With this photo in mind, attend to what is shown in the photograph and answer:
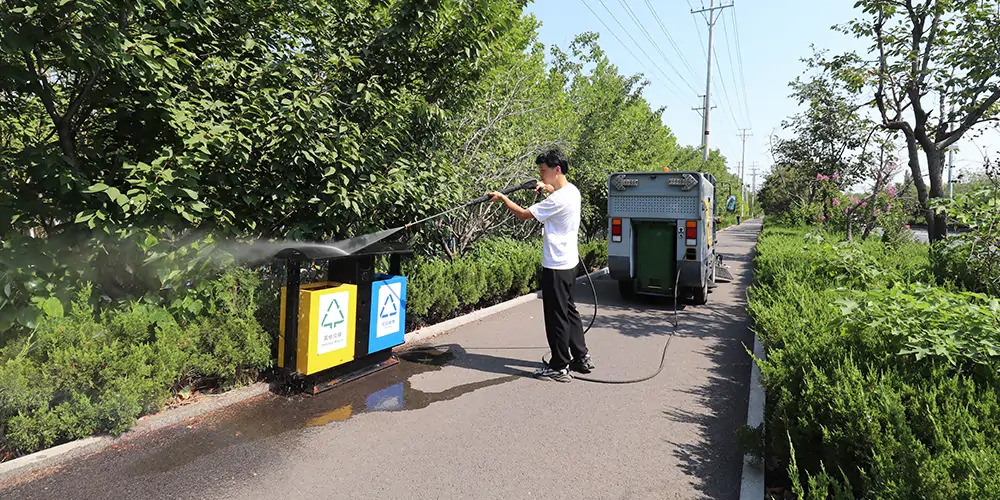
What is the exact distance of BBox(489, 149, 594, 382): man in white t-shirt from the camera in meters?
4.70

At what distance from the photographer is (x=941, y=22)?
8586 millimetres

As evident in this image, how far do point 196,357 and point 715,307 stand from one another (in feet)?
25.2

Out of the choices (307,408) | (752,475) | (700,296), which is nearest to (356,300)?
(307,408)

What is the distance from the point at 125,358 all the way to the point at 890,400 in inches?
183

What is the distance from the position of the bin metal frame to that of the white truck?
458 cm

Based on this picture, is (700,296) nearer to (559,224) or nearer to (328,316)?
(559,224)

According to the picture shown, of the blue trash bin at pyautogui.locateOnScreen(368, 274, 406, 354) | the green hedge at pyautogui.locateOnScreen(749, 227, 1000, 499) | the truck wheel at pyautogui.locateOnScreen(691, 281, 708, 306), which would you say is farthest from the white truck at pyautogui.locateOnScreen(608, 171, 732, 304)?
the blue trash bin at pyautogui.locateOnScreen(368, 274, 406, 354)

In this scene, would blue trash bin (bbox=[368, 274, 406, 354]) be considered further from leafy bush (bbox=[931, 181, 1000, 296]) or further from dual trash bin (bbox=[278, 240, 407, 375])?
leafy bush (bbox=[931, 181, 1000, 296])

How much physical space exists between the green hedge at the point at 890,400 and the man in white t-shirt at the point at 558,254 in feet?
5.70

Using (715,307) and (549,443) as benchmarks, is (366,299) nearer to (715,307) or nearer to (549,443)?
(549,443)

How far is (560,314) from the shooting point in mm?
Result: 4723

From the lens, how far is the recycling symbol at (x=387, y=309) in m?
4.91

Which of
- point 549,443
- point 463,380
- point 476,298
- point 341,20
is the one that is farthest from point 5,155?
point 476,298

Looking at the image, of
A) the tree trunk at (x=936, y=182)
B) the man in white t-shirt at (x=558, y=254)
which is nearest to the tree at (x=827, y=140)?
the tree trunk at (x=936, y=182)
